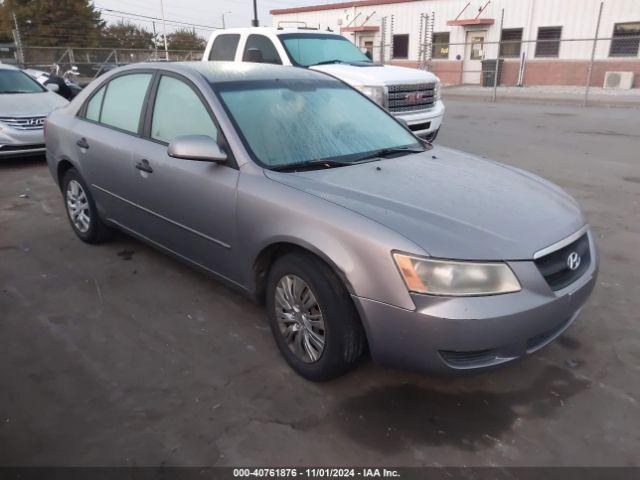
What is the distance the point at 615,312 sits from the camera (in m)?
3.56

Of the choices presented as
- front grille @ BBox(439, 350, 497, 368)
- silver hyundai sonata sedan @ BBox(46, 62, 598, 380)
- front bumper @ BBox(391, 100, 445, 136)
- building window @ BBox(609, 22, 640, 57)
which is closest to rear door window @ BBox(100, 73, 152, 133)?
→ silver hyundai sonata sedan @ BBox(46, 62, 598, 380)

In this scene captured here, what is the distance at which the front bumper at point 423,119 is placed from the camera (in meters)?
7.95

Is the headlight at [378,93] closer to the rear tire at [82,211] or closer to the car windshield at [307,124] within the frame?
the car windshield at [307,124]

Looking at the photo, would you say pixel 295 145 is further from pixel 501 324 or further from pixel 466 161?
pixel 501 324

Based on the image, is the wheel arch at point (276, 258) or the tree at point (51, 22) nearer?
the wheel arch at point (276, 258)

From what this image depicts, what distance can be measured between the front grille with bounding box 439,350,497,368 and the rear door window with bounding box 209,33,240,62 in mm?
7970

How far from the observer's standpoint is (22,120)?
312 inches

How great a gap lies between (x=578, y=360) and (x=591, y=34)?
24.1 metres

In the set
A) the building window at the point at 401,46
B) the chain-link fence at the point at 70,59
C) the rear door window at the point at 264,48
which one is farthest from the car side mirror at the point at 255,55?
the building window at the point at 401,46

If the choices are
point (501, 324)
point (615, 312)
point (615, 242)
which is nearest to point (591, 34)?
point (615, 242)

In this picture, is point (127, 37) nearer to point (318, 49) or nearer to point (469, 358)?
point (318, 49)

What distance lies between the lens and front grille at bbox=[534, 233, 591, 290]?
2.49 meters

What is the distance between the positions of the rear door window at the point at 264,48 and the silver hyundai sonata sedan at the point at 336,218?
466 centimetres

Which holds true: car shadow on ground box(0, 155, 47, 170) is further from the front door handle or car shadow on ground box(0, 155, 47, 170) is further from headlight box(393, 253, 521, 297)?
headlight box(393, 253, 521, 297)
